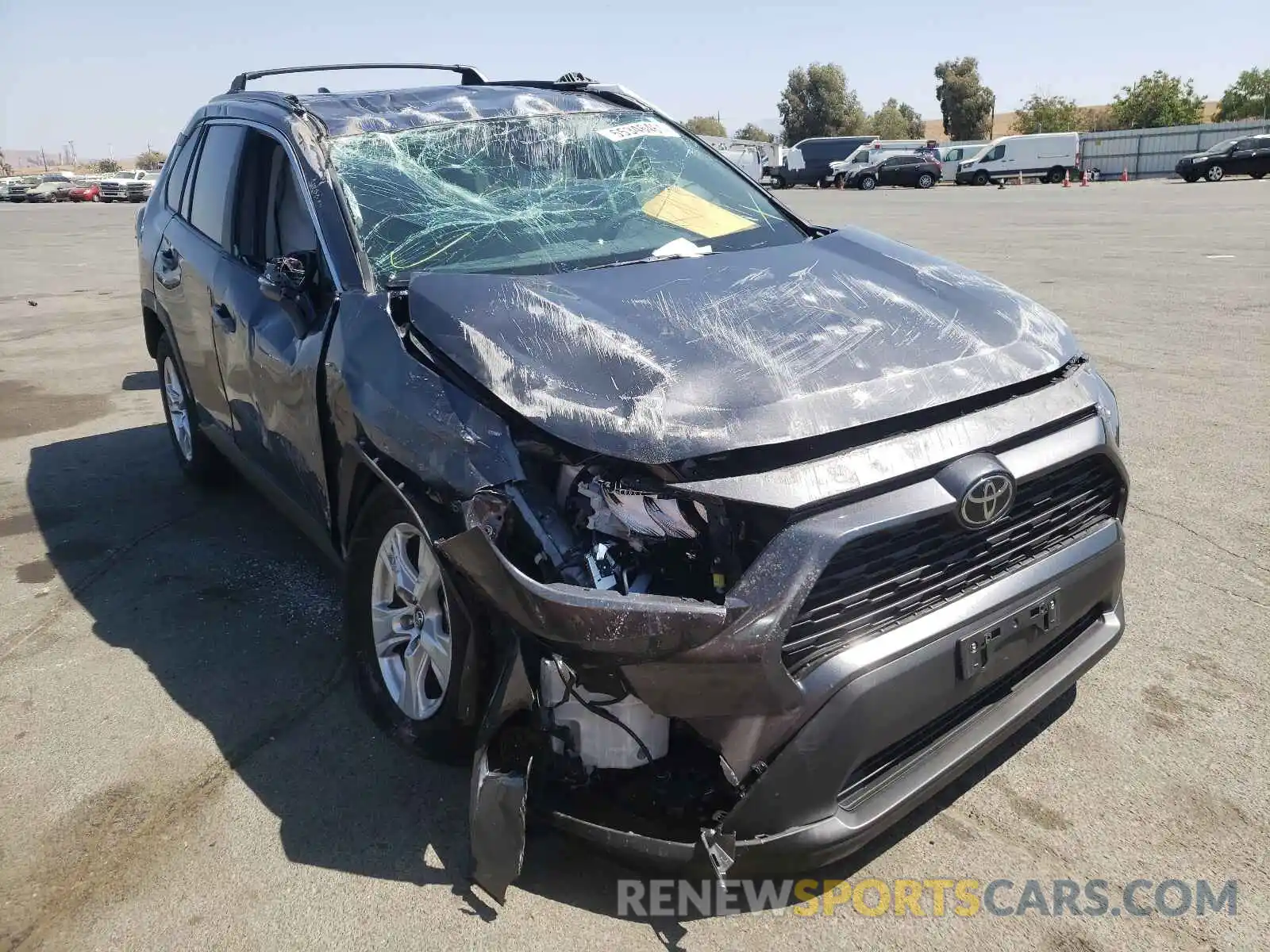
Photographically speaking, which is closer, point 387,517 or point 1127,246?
point 387,517

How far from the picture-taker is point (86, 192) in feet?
173

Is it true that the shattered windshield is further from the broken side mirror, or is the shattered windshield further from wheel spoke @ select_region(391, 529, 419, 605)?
wheel spoke @ select_region(391, 529, 419, 605)

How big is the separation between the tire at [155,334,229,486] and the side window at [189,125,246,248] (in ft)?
2.82

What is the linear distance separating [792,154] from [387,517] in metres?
49.5

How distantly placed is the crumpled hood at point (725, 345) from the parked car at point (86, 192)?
58165 mm

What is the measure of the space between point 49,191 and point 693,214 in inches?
2321

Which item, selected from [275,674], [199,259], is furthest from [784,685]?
[199,259]

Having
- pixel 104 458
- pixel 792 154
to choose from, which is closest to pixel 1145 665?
pixel 104 458

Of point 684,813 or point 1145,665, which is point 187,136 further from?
point 1145,665

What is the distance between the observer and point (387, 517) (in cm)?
289

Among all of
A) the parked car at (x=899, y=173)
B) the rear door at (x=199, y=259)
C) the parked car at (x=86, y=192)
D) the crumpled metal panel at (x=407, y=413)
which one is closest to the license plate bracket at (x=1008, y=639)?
the crumpled metal panel at (x=407, y=413)

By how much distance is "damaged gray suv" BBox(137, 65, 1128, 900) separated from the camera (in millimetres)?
2193

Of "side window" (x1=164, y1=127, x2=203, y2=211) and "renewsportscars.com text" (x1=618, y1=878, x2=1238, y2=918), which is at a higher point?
"side window" (x1=164, y1=127, x2=203, y2=211)

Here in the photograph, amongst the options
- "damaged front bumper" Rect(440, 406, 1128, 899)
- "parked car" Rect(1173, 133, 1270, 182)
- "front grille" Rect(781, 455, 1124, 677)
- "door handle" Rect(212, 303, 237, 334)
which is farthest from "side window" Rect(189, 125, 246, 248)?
"parked car" Rect(1173, 133, 1270, 182)
